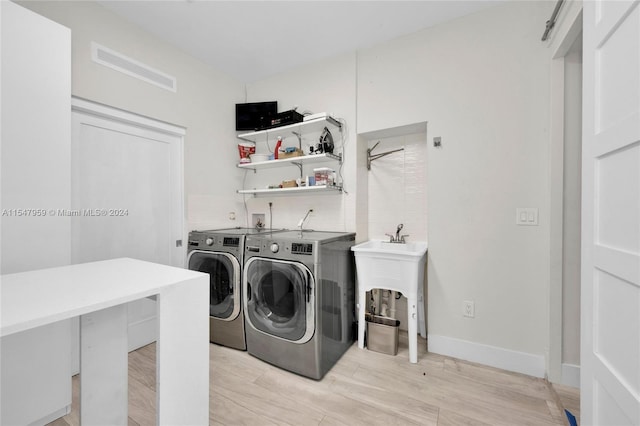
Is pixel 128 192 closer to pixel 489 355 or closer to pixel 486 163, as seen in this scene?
pixel 486 163

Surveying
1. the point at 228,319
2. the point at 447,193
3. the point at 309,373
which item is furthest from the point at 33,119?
the point at 447,193

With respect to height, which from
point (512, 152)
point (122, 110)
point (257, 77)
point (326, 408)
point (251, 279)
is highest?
point (257, 77)

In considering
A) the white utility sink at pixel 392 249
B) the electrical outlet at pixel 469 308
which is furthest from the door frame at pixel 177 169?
the electrical outlet at pixel 469 308

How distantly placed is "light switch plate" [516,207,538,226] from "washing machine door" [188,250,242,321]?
2132mm

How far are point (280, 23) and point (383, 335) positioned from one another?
Result: 2668 millimetres

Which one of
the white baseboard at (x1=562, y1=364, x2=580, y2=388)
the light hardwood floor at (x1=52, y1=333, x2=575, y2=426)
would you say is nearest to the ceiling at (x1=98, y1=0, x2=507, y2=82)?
the white baseboard at (x1=562, y1=364, x2=580, y2=388)

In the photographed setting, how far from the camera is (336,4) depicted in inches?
77.1

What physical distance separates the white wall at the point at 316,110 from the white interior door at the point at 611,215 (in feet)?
5.55

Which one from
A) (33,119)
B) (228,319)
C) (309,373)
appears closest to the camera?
(33,119)

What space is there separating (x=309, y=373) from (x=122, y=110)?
2.45 m

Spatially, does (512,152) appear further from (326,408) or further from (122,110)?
(122,110)

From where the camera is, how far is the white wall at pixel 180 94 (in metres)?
1.86

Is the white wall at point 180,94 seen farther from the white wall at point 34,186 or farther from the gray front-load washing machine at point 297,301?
the gray front-load washing machine at point 297,301

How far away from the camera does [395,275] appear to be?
6.69 feet
